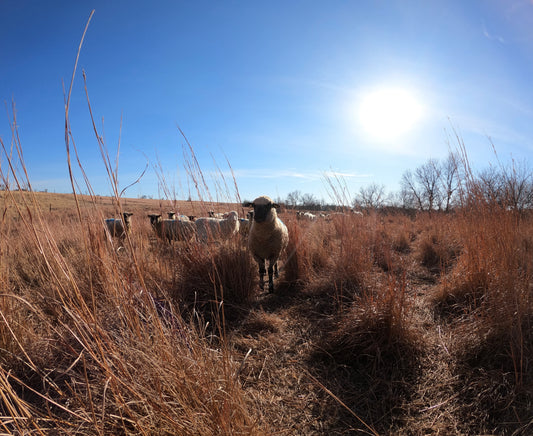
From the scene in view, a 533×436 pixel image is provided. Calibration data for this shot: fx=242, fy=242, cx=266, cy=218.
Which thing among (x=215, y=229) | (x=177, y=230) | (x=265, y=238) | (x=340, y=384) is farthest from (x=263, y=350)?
(x=215, y=229)

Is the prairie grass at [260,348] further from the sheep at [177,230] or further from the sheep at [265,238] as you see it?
the sheep at [265,238]

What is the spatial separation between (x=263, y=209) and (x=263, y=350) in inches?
82.4

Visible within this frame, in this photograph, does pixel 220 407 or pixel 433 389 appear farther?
pixel 433 389

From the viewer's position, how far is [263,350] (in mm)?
2238

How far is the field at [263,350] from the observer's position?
1.16 metres

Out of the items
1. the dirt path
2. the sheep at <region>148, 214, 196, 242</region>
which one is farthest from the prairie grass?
the sheep at <region>148, 214, 196, 242</region>

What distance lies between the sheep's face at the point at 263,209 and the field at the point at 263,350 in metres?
0.76

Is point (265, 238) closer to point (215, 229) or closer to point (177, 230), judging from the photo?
point (215, 229)

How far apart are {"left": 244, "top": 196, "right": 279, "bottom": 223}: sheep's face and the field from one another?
0.76 metres

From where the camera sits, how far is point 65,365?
167cm

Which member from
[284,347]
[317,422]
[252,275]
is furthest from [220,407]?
[252,275]

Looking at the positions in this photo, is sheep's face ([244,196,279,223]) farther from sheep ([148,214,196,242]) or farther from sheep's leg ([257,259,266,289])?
sheep ([148,214,196,242])

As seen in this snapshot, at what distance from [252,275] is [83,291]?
1855mm

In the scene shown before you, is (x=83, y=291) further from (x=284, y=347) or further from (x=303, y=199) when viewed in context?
(x=303, y=199)
